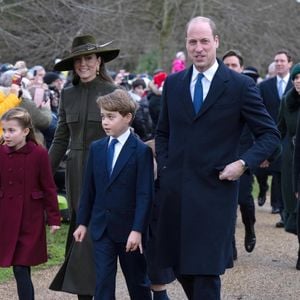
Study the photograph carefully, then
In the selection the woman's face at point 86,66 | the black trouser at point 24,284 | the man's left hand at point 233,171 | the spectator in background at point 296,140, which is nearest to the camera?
the man's left hand at point 233,171

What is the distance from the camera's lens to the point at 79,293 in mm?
6625

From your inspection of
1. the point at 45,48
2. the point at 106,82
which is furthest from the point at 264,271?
the point at 45,48

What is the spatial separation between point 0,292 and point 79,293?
1372 mm

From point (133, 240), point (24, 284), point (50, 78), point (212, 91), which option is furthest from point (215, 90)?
point (50, 78)

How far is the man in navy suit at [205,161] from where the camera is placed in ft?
18.2

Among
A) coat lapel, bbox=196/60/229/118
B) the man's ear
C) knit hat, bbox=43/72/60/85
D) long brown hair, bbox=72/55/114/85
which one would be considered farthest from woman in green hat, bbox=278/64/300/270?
knit hat, bbox=43/72/60/85

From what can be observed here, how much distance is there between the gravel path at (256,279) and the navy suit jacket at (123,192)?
180cm

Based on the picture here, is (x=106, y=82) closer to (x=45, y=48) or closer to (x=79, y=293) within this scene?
(x=79, y=293)

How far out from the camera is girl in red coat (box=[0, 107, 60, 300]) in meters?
6.51

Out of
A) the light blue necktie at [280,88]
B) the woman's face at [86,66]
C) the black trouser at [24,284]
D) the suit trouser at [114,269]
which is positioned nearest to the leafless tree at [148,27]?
the light blue necktie at [280,88]

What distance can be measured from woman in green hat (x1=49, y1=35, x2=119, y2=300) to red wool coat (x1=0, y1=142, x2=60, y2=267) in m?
0.24

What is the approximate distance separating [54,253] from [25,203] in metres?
3.01

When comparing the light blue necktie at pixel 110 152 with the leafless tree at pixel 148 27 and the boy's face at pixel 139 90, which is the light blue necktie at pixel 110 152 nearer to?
the boy's face at pixel 139 90

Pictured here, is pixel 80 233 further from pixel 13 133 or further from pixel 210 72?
pixel 210 72
